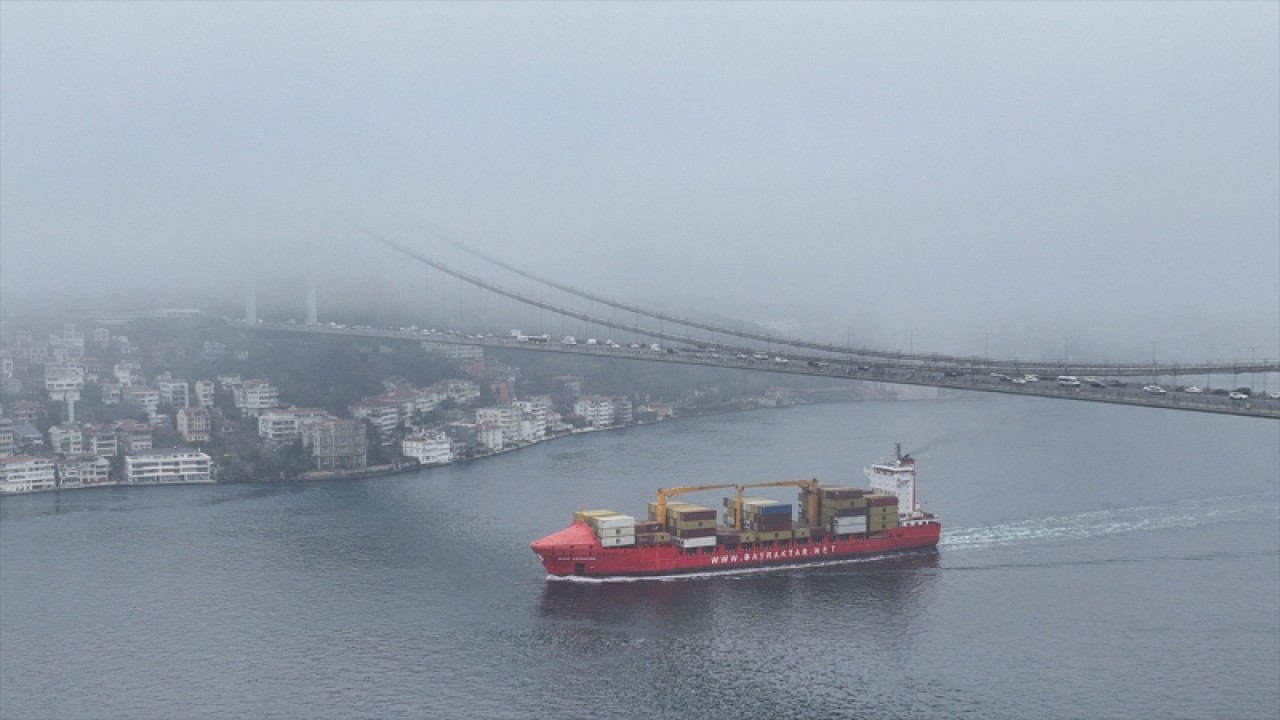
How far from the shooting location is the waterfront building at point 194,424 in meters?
19.0

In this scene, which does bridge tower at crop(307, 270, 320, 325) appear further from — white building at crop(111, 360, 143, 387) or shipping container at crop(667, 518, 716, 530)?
shipping container at crop(667, 518, 716, 530)

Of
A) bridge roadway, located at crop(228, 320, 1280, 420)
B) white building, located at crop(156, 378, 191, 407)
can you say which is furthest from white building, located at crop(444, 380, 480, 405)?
white building, located at crop(156, 378, 191, 407)

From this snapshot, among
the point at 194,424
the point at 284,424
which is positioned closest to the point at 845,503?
the point at 284,424

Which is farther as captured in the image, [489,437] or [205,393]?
[205,393]

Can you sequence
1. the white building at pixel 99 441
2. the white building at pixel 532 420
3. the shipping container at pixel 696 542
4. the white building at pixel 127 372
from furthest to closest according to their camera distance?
the white building at pixel 532 420
the white building at pixel 127 372
the white building at pixel 99 441
the shipping container at pixel 696 542

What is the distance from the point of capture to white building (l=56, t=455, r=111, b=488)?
1705cm

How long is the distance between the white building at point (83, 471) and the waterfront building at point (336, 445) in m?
3.17

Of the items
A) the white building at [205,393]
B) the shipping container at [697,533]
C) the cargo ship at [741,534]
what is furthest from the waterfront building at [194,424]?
the shipping container at [697,533]

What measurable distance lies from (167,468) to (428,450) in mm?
4288

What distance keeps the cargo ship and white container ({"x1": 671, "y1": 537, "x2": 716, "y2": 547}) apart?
0.01 meters

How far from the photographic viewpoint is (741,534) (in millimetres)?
12055

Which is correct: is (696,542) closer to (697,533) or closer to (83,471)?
(697,533)

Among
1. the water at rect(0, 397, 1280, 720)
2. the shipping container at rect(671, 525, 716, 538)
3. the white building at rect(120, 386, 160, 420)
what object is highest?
the white building at rect(120, 386, 160, 420)

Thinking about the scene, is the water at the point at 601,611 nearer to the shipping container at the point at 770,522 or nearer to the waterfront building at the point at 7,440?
the shipping container at the point at 770,522
